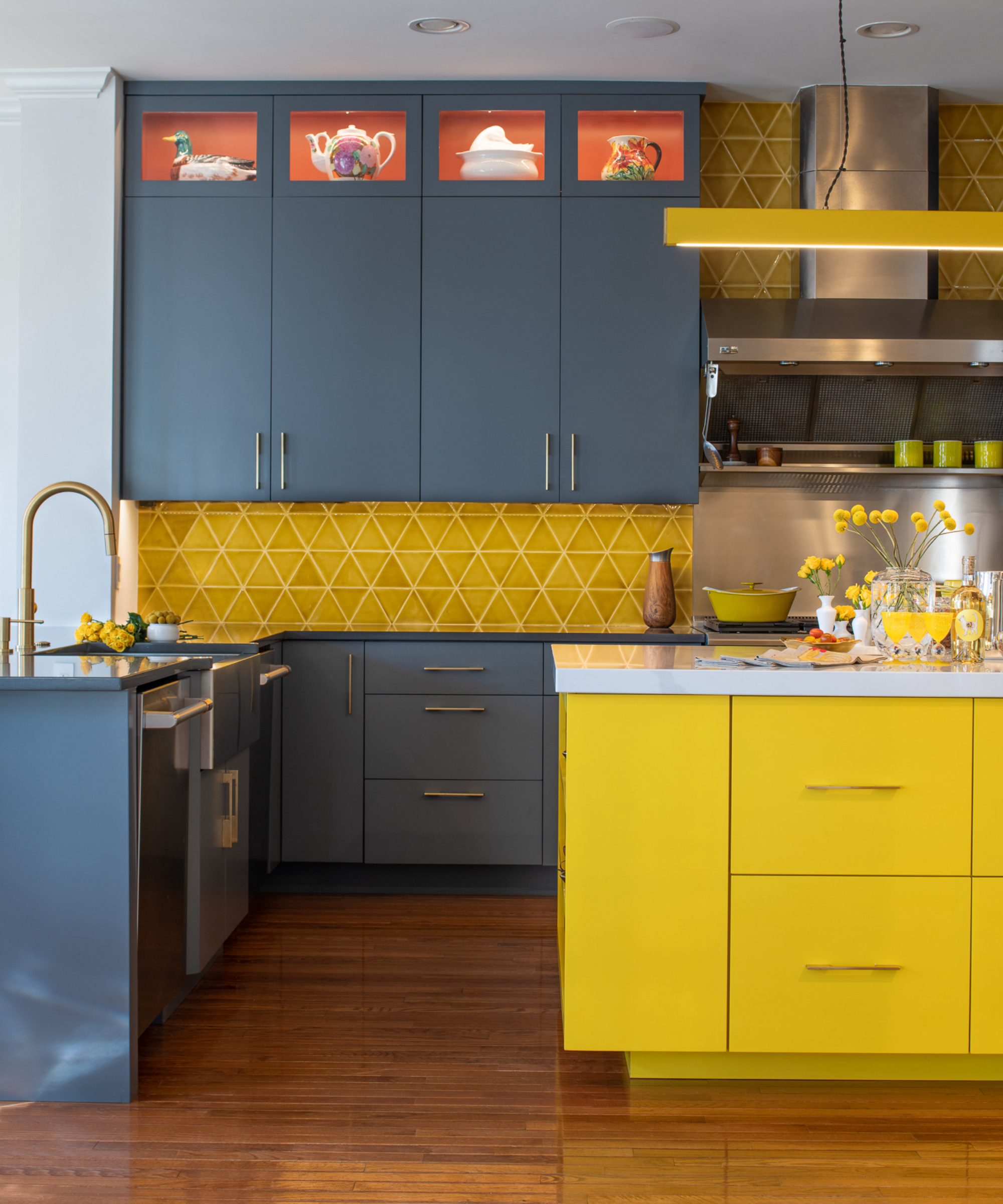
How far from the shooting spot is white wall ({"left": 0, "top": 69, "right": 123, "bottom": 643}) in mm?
3781

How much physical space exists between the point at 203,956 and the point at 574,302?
254 centimetres

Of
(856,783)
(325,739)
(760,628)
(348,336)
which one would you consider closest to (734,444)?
(760,628)

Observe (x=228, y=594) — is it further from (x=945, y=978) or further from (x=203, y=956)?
(x=945, y=978)

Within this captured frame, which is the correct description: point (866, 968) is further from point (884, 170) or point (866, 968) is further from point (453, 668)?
point (884, 170)

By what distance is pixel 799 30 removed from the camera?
11.1 feet

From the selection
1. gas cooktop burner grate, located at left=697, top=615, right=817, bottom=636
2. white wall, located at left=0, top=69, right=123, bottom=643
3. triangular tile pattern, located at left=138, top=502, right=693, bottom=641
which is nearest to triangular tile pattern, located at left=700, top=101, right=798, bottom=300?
triangular tile pattern, located at left=138, top=502, right=693, bottom=641

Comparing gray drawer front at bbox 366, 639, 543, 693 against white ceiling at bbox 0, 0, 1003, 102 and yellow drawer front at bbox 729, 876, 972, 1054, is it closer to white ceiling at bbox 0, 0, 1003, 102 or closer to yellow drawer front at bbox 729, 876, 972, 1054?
yellow drawer front at bbox 729, 876, 972, 1054

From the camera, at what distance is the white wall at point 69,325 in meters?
3.78

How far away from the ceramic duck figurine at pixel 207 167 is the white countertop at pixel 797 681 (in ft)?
8.71

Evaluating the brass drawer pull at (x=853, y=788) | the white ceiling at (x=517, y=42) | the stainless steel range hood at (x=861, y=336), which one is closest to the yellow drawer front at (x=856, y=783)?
the brass drawer pull at (x=853, y=788)

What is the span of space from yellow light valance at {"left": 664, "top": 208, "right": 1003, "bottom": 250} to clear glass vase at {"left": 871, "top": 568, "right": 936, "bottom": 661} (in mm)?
759

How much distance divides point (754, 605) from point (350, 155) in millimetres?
2215

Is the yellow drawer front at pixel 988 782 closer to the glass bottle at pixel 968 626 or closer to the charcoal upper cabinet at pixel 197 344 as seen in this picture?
the glass bottle at pixel 968 626

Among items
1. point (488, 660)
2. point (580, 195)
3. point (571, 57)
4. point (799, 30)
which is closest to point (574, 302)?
point (580, 195)
